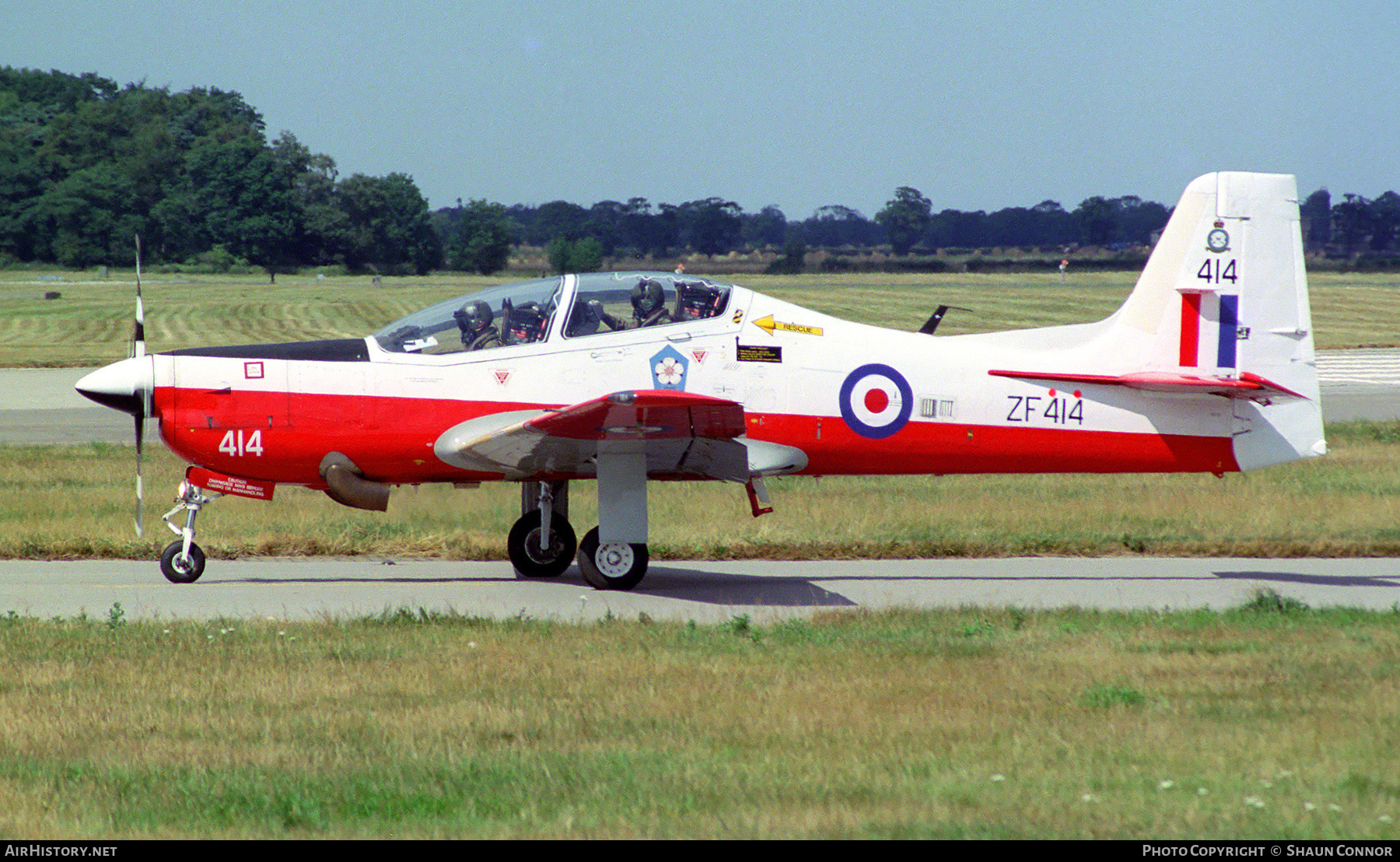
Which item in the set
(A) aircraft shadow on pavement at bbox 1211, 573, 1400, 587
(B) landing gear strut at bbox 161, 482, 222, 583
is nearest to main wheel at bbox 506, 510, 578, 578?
(B) landing gear strut at bbox 161, 482, 222, 583

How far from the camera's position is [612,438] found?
9797 mm

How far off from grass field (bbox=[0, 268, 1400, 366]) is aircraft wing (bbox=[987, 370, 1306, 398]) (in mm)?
28211

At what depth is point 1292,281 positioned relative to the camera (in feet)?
36.2

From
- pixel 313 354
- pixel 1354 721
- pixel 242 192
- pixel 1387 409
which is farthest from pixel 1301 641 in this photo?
pixel 242 192

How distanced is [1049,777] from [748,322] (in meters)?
5.84

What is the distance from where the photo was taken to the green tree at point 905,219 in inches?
3524

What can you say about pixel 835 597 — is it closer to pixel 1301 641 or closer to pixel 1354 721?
pixel 1301 641

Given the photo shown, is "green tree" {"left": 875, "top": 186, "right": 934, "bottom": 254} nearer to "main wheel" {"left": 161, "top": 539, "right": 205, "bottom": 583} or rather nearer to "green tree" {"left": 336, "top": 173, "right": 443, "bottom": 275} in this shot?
"green tree" {"left": 336, "top": 173, "right": 443, "bottom": 275}

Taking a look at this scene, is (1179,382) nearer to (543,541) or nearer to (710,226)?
(543,541)

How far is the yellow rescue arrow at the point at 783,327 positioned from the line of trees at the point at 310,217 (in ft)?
111

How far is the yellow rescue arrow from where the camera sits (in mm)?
10531

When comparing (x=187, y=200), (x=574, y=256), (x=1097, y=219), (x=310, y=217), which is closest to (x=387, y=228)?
(x=310, y=217)

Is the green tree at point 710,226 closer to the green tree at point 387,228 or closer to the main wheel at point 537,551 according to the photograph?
the green tree at point 387,228

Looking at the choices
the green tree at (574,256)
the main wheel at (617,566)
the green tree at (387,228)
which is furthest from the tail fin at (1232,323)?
the green tree at (387,228)
